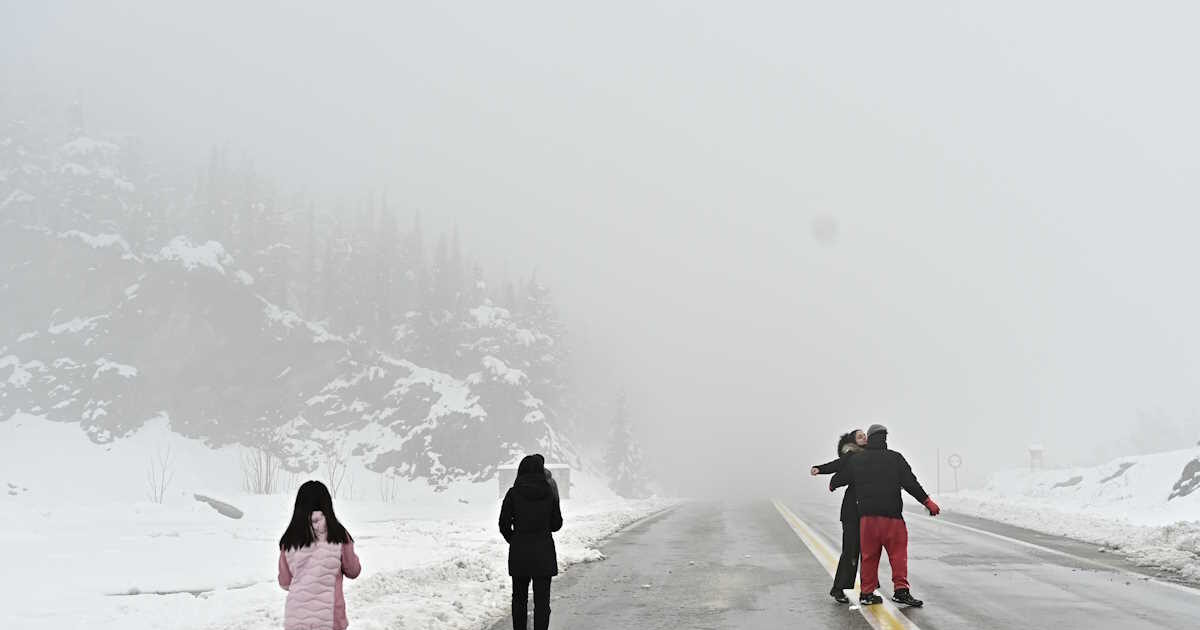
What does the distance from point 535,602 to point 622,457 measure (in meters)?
68.8

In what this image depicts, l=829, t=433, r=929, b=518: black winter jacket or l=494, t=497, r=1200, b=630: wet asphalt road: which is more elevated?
l=829, t=433, r=929, b=518: black winter jacket

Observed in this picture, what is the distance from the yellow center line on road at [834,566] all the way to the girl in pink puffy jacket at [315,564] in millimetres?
5480

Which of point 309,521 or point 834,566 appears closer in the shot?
point 309,521

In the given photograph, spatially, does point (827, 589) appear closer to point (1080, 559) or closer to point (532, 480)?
point (532, 480)

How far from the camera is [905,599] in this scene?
993 centimetres

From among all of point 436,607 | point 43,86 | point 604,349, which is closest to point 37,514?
point 436,607

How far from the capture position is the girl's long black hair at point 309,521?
5.76 metres

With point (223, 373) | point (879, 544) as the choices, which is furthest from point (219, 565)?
point (223, 373)

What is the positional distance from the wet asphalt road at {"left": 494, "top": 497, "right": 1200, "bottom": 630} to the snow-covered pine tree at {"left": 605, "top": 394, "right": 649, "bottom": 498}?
56.7 metres

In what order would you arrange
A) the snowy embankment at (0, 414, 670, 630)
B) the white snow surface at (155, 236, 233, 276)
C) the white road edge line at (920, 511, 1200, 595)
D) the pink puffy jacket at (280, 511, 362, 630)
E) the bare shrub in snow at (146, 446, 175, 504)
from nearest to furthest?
the pink puffy jacket at (280, 511, 362, 630)
the snowy embankment at (0, 414, 670, 630)
the white road edge line at (920, 511, 1200, 595)
the bare shrub in snow at (146, 446, 175, 504)
the white snow surface at (155, 236, 233, 276)

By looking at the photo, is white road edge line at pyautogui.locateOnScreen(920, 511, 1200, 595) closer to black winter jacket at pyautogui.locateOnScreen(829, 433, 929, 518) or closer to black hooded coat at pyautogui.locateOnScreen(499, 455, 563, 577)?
black winter jacket at pyautogui.locateOnScreen(829, 433, 929, 518)

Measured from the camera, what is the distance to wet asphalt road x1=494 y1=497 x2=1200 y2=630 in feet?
29.7

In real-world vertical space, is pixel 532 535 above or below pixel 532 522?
below

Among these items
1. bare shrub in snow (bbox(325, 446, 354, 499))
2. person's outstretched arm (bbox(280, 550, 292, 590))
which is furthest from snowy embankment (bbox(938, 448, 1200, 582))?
bare shrub in snow (bbox(325, 446, 354, 499))
